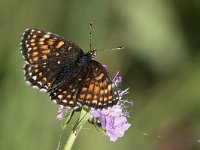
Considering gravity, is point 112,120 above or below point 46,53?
below

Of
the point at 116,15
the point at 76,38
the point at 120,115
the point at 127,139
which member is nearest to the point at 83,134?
the point at 127,139

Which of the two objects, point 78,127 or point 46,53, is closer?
point 78,127

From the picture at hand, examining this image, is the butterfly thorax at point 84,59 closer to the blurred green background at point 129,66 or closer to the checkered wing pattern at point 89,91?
the checkered wing pattern at point 89,91

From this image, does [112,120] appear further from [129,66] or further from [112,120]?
[129,66]

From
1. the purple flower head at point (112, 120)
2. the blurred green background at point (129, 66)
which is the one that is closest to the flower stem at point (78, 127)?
the purple flower head at point (112, 120)

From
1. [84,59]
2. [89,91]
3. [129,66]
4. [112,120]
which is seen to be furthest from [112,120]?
[129,66]

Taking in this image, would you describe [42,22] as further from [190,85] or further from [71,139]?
[71,139]

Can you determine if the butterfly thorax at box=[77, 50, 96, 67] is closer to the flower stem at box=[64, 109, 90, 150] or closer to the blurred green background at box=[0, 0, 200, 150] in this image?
the flower stem at box=[64, 109, 90, 150]
